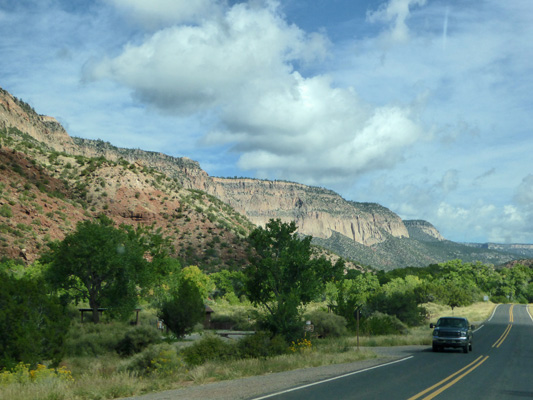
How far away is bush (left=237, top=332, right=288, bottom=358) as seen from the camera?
82.2 ft

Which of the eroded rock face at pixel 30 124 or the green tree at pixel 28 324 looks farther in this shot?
the eroded rock face at pixel 30 124

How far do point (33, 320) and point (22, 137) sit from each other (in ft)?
275

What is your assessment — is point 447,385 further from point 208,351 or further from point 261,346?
point 208,351

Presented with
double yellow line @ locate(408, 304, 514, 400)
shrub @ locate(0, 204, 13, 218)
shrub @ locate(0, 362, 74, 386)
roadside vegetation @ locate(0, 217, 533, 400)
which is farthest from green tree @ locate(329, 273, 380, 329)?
shrub @ locate(0, 362, 74, 386)

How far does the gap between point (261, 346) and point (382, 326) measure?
21960 millimetres

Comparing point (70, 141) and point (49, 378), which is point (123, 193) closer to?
point (70, 141)

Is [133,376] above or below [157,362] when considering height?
below

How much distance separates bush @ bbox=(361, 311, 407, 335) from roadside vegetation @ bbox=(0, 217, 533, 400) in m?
Answer: 0.10

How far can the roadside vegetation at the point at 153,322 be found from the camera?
18266mm

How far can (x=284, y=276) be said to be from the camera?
3023 centimetres

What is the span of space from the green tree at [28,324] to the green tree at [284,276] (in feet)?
39.1

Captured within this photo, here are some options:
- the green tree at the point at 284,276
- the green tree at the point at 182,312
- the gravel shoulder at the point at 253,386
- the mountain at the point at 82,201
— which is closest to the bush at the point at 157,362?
the gravel shoulder at the point at 253,386

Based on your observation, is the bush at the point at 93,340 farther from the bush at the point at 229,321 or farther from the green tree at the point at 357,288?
the green tree at the point at 357,288

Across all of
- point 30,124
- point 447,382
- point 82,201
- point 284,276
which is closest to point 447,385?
point 447,382
